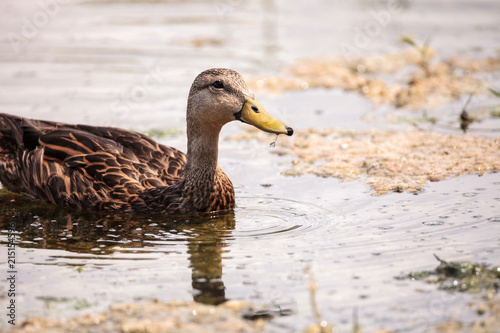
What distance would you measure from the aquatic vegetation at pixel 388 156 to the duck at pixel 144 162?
143cm

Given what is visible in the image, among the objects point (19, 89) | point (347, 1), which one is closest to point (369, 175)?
point (19, 89)

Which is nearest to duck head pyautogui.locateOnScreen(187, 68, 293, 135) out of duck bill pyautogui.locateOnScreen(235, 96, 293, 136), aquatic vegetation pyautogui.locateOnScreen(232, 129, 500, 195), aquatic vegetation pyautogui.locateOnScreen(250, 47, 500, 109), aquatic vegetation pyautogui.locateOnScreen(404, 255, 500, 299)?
duck bill pyautogui.locateOnScreen(235, 96, 293, 136)

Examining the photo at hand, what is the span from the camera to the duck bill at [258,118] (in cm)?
727

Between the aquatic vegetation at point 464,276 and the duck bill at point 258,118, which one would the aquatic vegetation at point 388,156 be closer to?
the duck bill at point 258,118

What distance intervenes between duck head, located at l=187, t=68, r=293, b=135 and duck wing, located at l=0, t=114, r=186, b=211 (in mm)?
752

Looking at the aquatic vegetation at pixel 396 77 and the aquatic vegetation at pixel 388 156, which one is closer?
the aquatic vegetation at pixel 388 156

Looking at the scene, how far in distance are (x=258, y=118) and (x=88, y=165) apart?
192 centimetres

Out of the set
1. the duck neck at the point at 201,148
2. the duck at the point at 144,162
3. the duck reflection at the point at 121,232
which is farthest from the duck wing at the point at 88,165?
the duck neck at the point at 201,148

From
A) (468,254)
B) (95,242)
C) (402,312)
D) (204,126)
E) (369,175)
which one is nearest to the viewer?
(402,312)

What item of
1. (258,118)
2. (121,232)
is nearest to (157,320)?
(121,232)

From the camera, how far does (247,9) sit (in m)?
17.6

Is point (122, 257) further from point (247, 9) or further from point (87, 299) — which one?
point (247, 9)

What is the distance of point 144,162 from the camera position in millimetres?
8156

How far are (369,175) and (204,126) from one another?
2.07 m
